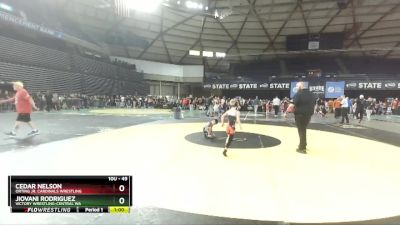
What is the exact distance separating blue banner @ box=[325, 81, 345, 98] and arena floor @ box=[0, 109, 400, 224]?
2178 cm

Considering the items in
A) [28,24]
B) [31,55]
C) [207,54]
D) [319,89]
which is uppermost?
[207,54]

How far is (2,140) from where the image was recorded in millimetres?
7293

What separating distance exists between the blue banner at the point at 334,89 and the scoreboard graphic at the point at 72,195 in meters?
29.1

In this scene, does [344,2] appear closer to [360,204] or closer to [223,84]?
[223,84]

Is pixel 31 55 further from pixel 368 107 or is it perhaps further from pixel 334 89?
pixel 334 89

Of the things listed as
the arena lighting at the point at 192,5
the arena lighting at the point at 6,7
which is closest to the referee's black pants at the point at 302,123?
the arena lighting at the point at 6,7

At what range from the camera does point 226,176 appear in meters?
4.56

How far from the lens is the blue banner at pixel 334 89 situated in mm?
28078

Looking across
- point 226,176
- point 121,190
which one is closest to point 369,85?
point 226,176

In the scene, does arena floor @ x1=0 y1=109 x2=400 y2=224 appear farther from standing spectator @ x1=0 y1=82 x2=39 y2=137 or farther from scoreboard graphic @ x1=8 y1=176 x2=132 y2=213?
standing spectator @ x1=0 y1=82 x2=39 y2=137

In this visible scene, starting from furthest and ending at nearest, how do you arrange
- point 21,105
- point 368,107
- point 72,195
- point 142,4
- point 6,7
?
1. point 142,4
2. point 368,107
3. point 6,7
4. point 21,105
5. point 72,195

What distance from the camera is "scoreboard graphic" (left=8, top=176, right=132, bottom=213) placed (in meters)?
2.82

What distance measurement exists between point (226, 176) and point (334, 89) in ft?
89.9

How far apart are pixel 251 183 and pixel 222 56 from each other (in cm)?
3651
